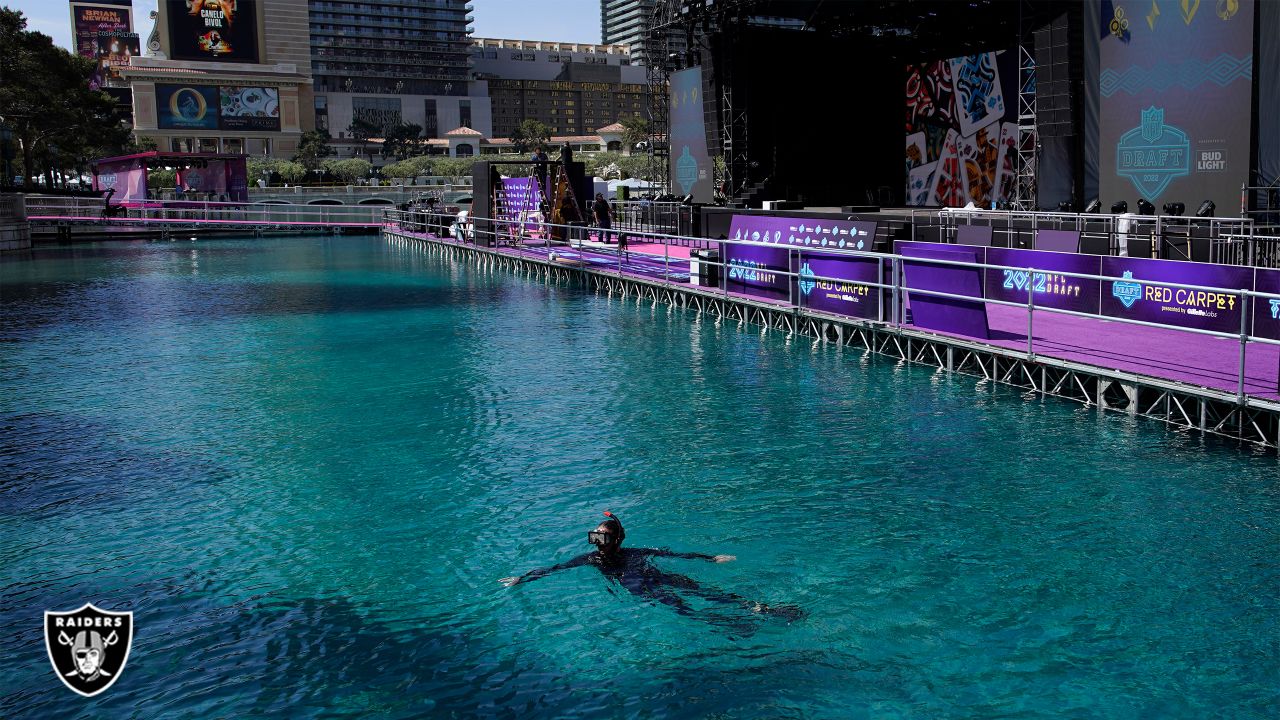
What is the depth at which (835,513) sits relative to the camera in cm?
1149

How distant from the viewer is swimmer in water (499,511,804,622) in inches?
360

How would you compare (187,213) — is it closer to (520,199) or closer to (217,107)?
(520,199)

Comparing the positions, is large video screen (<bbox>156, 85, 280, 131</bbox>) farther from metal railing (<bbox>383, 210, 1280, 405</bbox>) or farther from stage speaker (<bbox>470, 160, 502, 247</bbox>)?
metal railing (<bbox>383, 210, 1280, 405</bbox>)

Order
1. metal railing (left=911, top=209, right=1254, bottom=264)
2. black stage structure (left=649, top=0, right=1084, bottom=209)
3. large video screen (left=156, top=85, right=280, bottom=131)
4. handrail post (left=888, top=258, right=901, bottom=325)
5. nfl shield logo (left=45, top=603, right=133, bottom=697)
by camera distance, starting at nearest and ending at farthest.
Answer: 1. nfl shield logo (left=45, top=603, right=133, bottom=697)
2. handrail post (left=888, top=258, right=901, bottom=325)
3. metal railing (left=911, top=209, right=1254, bottom=264)
4. black stage structure (left=649, top=0, right=1084, bottom=209)
5. large video screen (left=156, top=85, right=280, bottom=131)

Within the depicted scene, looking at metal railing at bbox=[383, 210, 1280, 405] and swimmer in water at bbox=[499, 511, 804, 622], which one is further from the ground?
metal railing at bbox=[383, 210, 1280, 405]

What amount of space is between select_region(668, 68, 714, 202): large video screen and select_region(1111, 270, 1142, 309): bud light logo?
111 feet

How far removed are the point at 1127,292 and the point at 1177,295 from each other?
1346 mm

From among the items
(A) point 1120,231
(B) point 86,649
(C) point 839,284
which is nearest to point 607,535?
(B) point 86,649

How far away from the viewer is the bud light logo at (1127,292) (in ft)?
58.7

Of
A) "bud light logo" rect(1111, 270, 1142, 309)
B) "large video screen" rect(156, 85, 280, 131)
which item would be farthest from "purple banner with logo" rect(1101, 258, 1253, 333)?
"large video screen" rect(156, 85, 280, 131)

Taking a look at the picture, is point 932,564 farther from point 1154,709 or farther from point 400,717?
point 400,717

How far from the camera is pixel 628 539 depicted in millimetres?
10758

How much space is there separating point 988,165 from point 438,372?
110ft

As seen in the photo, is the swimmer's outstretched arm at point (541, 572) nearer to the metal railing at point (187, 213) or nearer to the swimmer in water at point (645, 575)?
the swimmer in water at point (645, 575)
